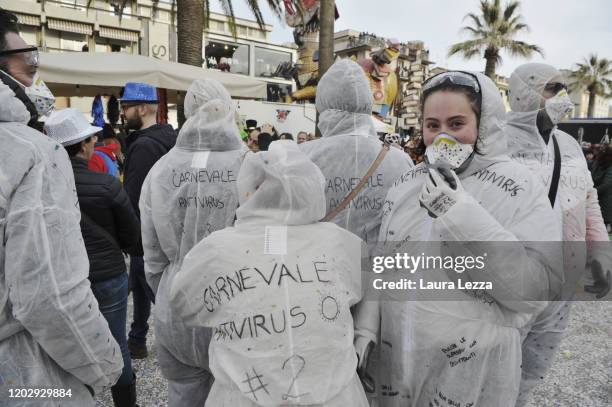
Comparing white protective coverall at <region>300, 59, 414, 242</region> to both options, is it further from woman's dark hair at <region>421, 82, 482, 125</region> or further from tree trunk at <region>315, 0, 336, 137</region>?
tree trunk at <region>315, 0, 336, 137</region>

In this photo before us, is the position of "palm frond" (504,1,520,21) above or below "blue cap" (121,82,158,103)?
above

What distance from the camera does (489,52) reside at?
2734cm

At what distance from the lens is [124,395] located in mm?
2805

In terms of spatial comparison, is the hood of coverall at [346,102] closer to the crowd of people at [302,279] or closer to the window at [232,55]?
the crowd of people at [302,279]

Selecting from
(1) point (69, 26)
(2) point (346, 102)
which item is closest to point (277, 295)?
(2) point (346, 102)

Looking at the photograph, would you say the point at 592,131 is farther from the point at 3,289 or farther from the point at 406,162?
the point at 3,289

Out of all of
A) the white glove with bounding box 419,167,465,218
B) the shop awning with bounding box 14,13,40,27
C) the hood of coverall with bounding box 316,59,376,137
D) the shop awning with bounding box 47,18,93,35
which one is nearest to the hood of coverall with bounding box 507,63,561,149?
the hood of coverall with bounding box 316,59,376,137

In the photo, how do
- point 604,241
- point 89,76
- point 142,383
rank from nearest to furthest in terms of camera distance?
1. point 604,241
2. point 142,383
3. point 89,76

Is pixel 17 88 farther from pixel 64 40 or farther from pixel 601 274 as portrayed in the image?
pixel 64 40

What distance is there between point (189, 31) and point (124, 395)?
21.2ft

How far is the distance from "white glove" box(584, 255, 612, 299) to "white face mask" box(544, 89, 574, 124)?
897 millimetres

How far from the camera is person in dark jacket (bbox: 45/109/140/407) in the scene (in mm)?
2490

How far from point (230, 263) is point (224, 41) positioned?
3700 centimetres

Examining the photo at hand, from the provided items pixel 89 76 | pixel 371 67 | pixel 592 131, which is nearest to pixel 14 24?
pixel 89 76
